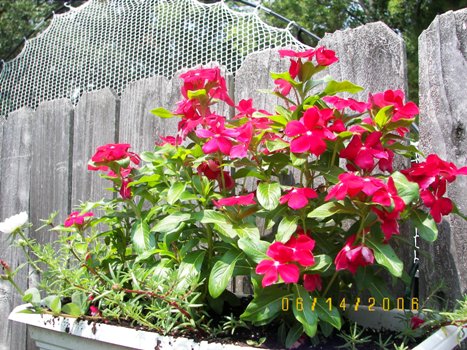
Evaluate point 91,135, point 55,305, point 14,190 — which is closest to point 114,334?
point 55,305

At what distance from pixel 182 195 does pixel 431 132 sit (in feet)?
2.43

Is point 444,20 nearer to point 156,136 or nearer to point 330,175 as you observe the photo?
point 330,175

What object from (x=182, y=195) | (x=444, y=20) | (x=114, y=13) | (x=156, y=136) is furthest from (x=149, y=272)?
(x=114, y=13)

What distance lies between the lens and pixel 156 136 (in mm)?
2201

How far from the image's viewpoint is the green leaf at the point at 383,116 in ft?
4.42

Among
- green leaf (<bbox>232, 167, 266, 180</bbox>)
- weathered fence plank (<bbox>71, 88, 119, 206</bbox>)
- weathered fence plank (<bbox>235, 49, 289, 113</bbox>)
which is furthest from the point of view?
weathered fence plank (<bbox>71, 88, 119, 206</bbox>)

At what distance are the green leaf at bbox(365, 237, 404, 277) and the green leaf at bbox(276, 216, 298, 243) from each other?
17cm

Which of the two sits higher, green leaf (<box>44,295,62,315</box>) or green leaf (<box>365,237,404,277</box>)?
green leaf (<box>365,237,404,277</box>)

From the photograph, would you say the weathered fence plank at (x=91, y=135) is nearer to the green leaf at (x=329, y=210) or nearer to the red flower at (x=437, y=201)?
the green leaf at (x=329, y=210)

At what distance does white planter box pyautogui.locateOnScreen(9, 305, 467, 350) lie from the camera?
51.5 inches

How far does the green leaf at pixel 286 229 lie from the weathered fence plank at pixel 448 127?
16.9 inches

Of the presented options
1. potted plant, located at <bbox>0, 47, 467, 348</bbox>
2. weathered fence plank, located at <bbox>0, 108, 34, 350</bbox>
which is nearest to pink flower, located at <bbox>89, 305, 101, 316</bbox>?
potted plant, located at <bbox>0, 47, 467, 348</bbox>
